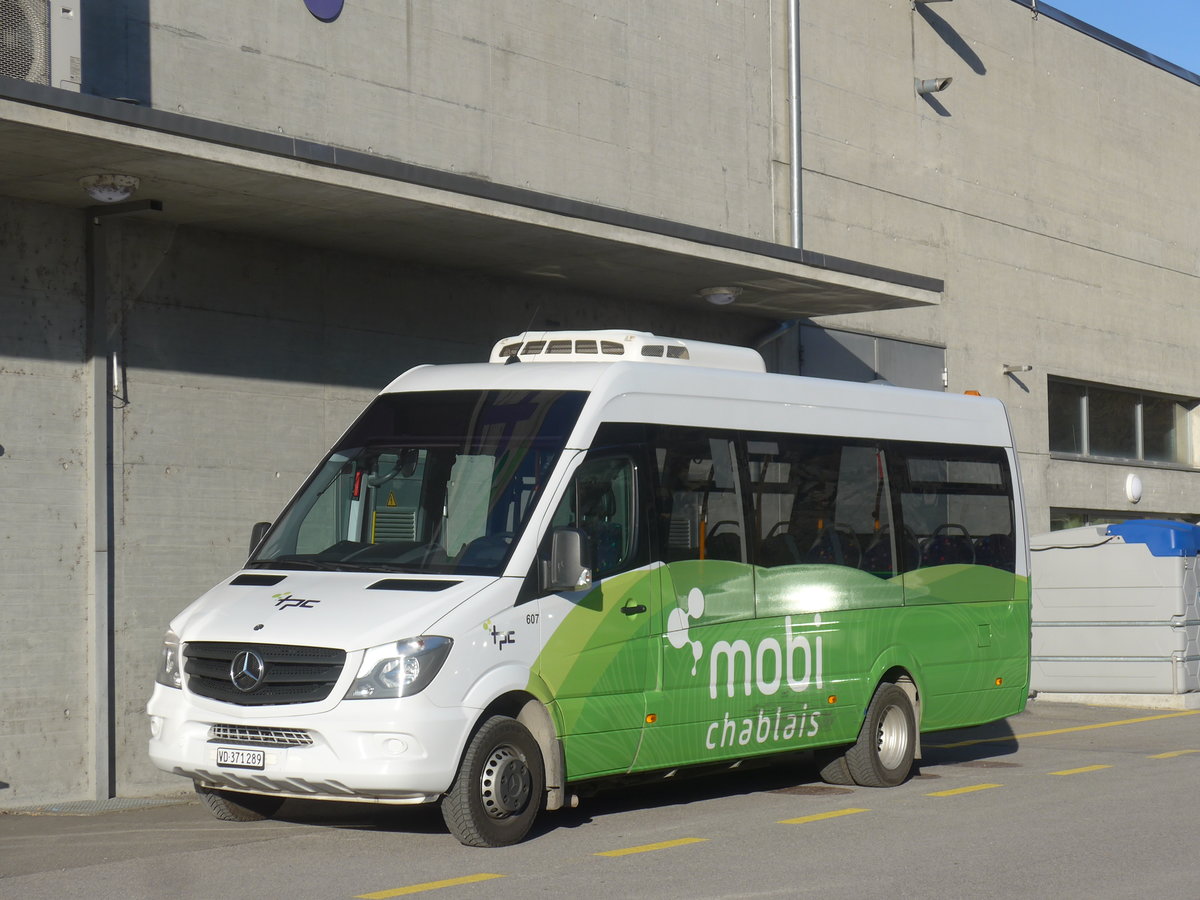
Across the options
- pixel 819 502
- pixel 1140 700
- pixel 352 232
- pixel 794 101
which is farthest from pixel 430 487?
pixel 1140 700

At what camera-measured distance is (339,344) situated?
45.5 ft

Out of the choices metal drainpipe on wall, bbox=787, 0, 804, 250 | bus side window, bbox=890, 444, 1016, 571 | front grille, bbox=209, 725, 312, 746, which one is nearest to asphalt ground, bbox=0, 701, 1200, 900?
front grille, bbox=209, 725, 312, 746

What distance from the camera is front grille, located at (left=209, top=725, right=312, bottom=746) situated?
28.6 feet

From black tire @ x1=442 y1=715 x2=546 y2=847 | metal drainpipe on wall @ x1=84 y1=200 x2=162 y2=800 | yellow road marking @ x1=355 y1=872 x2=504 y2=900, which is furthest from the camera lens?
metal drainpipe on wall @ x1=84 y1=200 x2=162 y2=800

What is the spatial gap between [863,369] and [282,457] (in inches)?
347

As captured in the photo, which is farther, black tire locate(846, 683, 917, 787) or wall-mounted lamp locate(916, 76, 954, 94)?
wall-mounted lamp locate(916, 76, 954, 94)

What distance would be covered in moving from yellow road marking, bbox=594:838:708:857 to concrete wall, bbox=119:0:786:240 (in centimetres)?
655

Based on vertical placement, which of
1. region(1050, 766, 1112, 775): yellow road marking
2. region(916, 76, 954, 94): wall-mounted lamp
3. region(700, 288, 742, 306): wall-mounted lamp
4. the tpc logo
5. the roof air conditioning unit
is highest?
region(916, 76, 954, 94): wall-mounted lamp

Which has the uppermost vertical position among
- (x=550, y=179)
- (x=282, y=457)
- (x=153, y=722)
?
(x=550, y=179)

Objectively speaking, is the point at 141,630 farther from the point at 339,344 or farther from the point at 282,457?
the point at 339,344

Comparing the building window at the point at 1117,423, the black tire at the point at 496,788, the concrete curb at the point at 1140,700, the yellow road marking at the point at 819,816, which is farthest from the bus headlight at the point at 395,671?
the building window at the point at 1117,423

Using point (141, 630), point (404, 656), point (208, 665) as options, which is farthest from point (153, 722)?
point (141, 630)

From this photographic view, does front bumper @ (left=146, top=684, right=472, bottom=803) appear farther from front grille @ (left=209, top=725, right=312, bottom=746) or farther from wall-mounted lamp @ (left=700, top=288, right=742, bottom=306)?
wall-mounted lamp @ (left=700, top=288, right=742, bottom=306)

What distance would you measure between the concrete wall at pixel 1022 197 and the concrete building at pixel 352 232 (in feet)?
0.24
